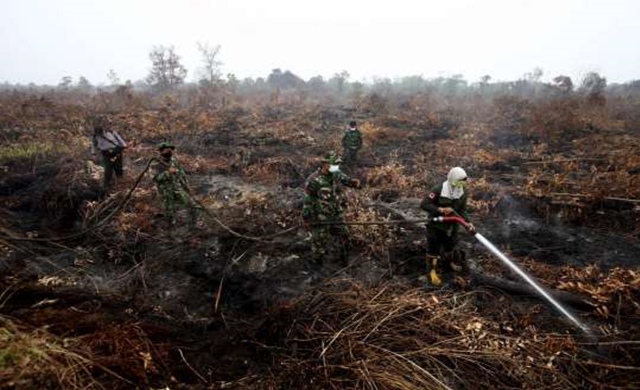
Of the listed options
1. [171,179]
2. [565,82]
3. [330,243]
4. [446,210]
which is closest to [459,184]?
[446,210]

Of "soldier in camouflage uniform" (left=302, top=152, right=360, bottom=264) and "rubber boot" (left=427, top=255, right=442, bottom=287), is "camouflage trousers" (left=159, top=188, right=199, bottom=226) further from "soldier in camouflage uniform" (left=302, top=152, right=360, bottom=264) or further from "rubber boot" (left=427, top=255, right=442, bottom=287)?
"rubber boot" (left=427, top=255, right=442, bottom=287)

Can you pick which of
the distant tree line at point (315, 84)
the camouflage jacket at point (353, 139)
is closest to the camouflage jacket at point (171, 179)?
the camouflage jacket at point (353, 139)

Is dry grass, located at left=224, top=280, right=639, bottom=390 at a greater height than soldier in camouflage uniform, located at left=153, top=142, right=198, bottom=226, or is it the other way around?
soldier in camouflage uniform, located at left=153, top=142, right=198, bottom=226

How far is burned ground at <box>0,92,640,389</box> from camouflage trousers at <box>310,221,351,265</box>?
18cm

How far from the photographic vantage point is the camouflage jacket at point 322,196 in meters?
5.00

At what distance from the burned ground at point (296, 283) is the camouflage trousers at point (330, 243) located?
0.58ft

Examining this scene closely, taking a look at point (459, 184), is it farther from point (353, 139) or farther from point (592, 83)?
point (592, 83)

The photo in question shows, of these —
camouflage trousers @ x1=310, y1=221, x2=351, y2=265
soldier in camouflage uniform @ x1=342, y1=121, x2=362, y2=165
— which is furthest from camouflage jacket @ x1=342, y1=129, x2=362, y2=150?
camouflage trousers @ x1=310, y1=221, x2=351, y2=265

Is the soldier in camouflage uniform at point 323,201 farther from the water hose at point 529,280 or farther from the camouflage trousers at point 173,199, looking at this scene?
the camouflage trousers at point 173,199

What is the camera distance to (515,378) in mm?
3012

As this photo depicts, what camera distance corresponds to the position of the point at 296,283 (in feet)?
16.1

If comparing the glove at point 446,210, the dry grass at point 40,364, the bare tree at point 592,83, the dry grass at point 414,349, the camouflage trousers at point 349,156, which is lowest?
the dry grass at point 414,349

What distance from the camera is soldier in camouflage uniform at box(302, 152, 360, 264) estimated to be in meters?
4.99

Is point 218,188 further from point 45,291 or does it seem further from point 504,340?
point 504,340
